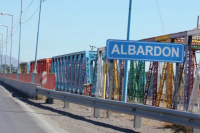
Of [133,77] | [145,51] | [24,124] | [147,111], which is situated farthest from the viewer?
[133,77]

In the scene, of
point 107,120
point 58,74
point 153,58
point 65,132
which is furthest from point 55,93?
point 58,74

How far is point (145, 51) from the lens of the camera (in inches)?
509

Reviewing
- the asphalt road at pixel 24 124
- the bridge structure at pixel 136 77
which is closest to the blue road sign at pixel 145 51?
the bridge structure at pixel 136 77

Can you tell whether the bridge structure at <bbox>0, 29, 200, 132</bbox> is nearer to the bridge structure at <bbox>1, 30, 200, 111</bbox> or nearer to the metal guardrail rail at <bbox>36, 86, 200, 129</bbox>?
the bridge structure at <bbox>1, 30, 200, 111</bbox>

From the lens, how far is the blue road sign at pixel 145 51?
12.8 m

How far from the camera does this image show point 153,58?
1290 centimetres

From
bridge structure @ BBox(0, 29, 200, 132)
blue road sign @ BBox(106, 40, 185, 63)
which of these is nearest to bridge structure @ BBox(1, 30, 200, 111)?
bridge structure @ BBox(0, 29, 200, 132)

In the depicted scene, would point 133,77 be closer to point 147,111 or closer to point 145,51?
point 145,51

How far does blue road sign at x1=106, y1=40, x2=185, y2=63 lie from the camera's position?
12.8 metres

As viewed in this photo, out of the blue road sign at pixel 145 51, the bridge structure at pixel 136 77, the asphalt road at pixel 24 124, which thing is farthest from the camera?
the bridge structure at pixel 136 77

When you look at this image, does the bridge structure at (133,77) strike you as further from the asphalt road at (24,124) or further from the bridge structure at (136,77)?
the asphalt road at (24,124)

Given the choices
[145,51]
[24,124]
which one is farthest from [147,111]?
[24,124]

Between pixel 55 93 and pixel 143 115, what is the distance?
7.71 m

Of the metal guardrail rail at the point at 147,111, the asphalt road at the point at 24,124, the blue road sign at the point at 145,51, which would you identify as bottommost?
the asphalt road at the point at 24,124
